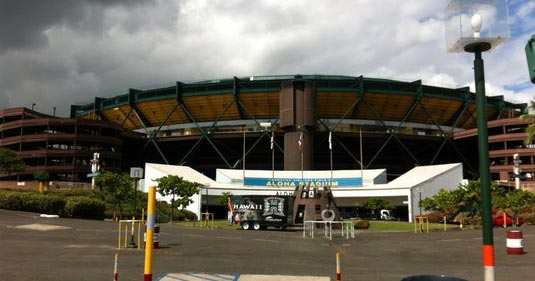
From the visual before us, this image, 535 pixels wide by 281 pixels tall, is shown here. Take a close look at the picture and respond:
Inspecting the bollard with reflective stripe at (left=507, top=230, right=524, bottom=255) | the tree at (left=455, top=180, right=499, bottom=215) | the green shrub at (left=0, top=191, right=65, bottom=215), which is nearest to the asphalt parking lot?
the bollard with reflective stripe at (left=507, top=230, right=524, bottom=255)

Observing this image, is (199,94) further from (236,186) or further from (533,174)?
(533,174)

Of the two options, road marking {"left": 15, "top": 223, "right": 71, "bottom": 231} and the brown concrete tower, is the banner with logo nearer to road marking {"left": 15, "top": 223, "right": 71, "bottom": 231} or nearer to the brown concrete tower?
the brown concrete tower

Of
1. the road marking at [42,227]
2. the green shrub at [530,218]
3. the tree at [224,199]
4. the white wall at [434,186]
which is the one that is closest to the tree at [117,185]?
the tree at [224,199]

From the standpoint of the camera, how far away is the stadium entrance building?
2339 inches

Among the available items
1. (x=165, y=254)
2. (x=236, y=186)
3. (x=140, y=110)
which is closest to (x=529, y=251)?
(x=165, y=254)

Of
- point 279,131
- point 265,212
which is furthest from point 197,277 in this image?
point 279,131

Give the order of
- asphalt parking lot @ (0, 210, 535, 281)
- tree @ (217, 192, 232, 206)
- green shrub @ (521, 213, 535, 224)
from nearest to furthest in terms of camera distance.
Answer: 1. asphalt parking lot @ (0, 210, 535, 281)
2. green shrub @ (521, 213, 535, 224)
3. tree @ (217, 192, 232, 206)

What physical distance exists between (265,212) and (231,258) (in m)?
21.3

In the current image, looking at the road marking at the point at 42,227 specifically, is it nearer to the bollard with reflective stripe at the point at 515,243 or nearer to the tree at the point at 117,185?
the tree at the point at 117,185

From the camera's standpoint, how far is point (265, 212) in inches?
1526

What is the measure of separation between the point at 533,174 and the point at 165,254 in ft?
242

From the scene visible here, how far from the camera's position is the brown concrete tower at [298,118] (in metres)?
72.4

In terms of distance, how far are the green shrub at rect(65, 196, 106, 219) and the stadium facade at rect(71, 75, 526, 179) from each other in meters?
33.4

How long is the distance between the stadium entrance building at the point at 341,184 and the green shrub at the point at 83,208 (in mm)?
17019
